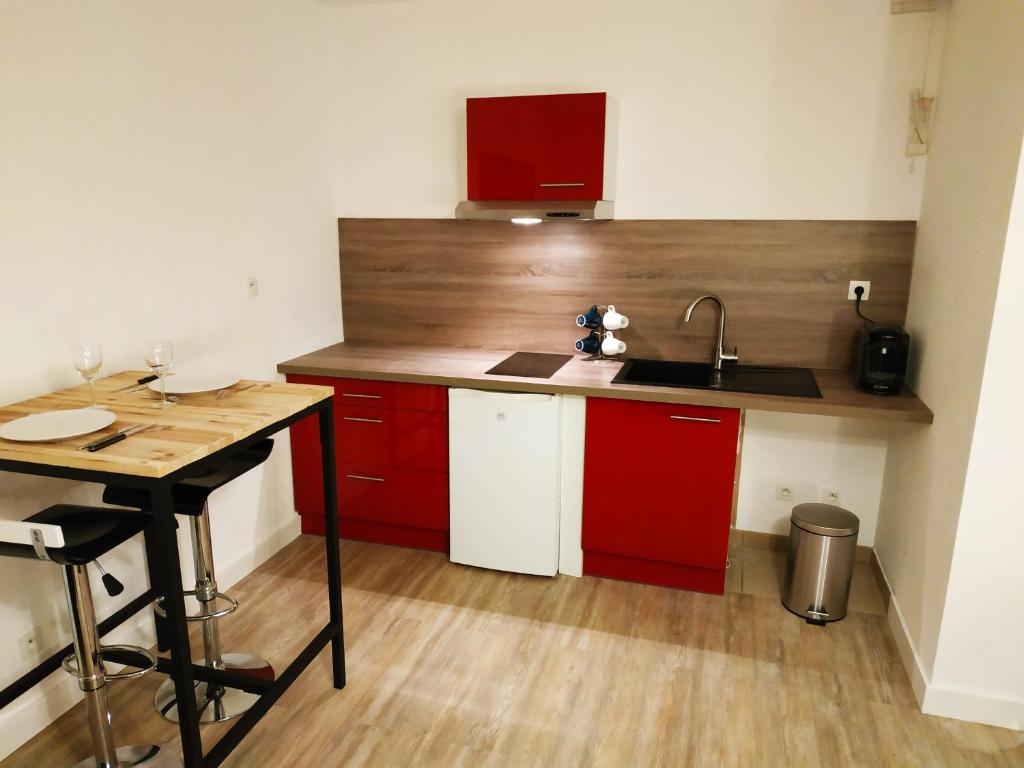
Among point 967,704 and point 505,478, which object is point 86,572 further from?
point 967,704

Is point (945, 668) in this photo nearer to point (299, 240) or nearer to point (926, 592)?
point (926, 592)

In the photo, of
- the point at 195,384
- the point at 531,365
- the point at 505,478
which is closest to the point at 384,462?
the point at 505,478

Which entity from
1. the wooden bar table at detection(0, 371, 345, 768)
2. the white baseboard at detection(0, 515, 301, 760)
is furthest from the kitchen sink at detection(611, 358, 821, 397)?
the white baseboard at detection(0, 515, 301, 760)

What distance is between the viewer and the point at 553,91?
305 cm

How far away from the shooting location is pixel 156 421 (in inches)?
68.9

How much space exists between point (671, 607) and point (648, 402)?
829 mm

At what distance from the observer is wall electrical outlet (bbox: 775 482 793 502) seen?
309 cm

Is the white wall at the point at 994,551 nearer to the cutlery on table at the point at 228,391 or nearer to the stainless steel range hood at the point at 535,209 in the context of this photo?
the stainless steel range hood at the point at 535,209

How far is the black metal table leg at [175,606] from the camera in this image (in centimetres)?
145

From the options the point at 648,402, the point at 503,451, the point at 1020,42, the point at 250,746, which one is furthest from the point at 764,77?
the point at 250,746

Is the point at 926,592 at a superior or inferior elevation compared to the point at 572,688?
superior

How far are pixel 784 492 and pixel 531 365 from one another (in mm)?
1282

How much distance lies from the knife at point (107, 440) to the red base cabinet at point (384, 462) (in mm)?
1310

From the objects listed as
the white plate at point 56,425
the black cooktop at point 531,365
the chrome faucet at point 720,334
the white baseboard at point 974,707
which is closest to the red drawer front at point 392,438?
the black cooktop at point 531,365
